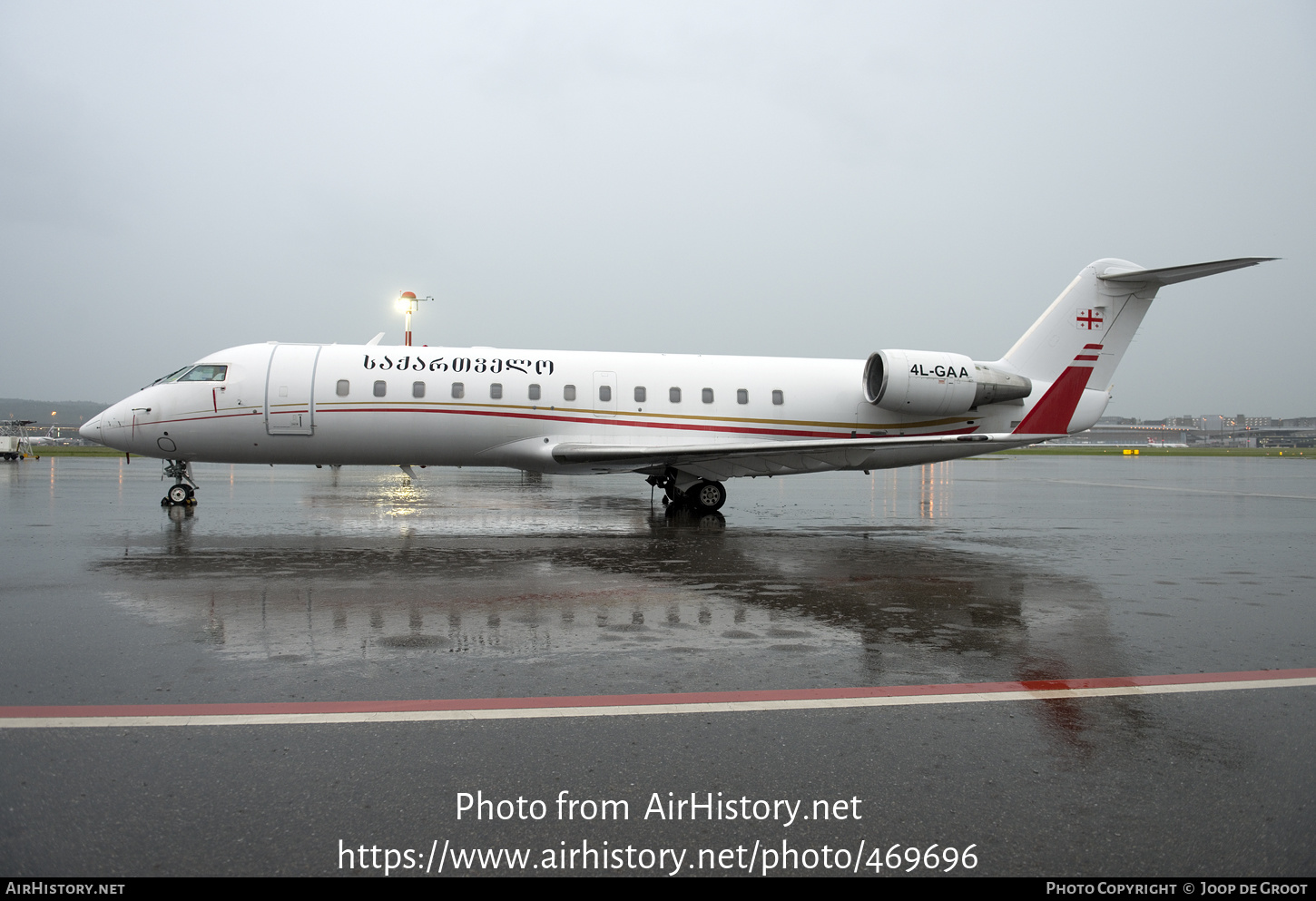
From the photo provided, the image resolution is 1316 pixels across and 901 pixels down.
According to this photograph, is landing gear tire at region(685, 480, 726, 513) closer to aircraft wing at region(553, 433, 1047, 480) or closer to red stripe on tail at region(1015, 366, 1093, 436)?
aircraft wing at region(553, 433, 1047, 480)

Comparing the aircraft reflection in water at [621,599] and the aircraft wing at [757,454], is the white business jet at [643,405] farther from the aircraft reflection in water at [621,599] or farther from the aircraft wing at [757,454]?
the aircraft reflection in water at [621,599]

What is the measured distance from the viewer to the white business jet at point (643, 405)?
13.4 metres

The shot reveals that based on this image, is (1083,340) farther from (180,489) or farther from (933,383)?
(180,489)

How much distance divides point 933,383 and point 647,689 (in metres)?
11.8

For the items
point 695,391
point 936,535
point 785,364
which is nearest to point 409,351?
point 695,391

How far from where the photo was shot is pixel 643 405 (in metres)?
14.3

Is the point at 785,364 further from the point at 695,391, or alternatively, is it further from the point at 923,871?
the point at 923,871

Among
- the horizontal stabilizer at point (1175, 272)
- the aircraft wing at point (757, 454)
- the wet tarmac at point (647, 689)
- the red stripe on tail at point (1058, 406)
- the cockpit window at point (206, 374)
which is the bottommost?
the wet tarmac at point (647, 689)

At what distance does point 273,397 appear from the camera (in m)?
13.4

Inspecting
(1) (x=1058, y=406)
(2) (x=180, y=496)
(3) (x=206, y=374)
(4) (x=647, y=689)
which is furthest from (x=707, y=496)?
(4) (x=647, y=689)

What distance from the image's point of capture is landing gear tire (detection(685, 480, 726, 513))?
14617mm

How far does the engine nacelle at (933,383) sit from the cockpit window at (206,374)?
11846 mm

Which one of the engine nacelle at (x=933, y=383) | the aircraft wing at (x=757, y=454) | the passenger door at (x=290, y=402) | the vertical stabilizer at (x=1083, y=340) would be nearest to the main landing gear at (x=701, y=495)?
the aircraft wing at (x=757, y=454)
